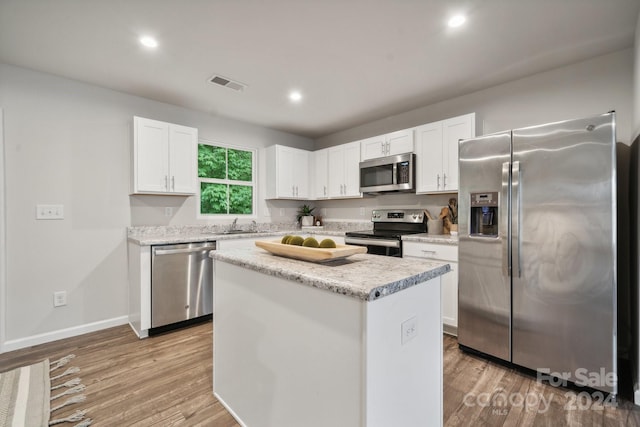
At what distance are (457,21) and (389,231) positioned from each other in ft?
7.58

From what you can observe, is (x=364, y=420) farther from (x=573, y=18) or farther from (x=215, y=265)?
(x=573, y=18)

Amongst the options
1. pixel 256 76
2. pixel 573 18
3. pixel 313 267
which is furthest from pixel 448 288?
pixel 256 76

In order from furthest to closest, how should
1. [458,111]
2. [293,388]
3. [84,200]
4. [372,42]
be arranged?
[458,111], [84,200], [372,42], [293,388]

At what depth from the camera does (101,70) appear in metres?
2.61

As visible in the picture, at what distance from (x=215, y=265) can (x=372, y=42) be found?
6.47 ft

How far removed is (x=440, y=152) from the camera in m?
3.10

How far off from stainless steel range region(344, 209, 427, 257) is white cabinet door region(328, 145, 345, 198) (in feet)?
2.02

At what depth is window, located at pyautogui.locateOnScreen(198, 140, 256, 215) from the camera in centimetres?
381

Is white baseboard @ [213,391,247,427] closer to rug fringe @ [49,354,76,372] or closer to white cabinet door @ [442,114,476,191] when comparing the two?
rug fringe @ [49,354,76,372]

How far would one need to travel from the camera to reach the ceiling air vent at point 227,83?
9.11 ft

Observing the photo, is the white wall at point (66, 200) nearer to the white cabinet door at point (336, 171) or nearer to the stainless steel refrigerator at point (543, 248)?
the white cabinet door at point (336, 171)

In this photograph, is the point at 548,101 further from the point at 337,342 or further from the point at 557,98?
the point at 337,342

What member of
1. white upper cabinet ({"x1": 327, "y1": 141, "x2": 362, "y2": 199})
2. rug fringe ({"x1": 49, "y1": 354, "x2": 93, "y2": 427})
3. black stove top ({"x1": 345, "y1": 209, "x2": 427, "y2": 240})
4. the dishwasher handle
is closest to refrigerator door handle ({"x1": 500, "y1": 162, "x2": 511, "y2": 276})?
black stove top ({"x1": 345, "y1": 209, "x2": 427, "y2": 240})

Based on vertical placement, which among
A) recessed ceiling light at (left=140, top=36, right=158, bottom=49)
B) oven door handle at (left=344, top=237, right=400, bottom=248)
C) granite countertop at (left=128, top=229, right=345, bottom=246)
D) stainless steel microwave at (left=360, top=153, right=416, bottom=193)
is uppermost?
recessed ceiling light at (left=140, top=36, right=158, bottom=49)
